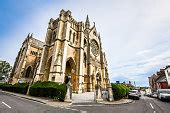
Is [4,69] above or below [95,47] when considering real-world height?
below

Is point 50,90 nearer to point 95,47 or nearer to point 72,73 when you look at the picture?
→ point 72,73

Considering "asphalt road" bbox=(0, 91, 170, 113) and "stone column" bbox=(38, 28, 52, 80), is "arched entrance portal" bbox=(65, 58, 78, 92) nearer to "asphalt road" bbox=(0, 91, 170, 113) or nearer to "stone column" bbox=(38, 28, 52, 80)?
"stone column" bbox=(38, 28, 52, 80)

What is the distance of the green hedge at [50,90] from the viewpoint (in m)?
14.9

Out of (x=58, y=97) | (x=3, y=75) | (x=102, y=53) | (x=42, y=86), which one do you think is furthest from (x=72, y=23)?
(x=3, y=75)

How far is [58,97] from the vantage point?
14.7 meters

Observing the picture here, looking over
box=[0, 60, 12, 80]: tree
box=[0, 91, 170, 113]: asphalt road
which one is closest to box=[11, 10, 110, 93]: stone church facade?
box=[0, 91, 170, 113]: asphalt road

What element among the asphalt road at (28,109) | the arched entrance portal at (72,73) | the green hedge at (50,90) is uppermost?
the arched entrance portal at (72,73)

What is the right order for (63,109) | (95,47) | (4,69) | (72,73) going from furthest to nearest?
(4,69)
(95,47)
(72,73)
(63,109)

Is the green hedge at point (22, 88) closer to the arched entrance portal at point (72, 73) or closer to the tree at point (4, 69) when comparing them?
the arched entrance portal at point (72, 73)

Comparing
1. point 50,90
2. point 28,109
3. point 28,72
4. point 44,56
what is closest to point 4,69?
point 28,72

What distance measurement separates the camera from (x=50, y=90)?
639 inches

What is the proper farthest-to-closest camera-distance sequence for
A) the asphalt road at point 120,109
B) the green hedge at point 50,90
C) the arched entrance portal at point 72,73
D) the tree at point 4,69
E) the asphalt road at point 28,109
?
the tree at point 4,69 < the arched entrance portal at point 72,73 < the green hedge at point 50,90 < the asphalt road at point 120,109 < the asphalt road at point 28,109

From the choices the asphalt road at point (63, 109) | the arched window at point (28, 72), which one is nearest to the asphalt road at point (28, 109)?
the asphalt road at point (63, 109)

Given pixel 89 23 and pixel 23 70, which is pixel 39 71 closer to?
pixel 23 70
